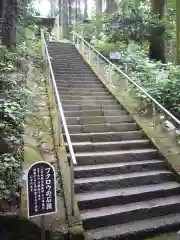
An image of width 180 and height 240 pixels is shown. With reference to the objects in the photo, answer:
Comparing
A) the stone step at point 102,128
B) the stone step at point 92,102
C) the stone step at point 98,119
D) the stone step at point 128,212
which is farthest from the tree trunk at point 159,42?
the stone step at point 128,212

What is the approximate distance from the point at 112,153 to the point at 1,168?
8.35 feet

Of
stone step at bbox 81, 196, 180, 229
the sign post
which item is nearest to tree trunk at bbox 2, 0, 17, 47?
stone step at bbox 81, 196, 180, 229

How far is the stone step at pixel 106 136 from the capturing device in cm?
638

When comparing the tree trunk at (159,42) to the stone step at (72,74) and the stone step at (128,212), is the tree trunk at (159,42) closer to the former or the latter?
the stone step at (72,74)

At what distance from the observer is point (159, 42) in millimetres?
11023

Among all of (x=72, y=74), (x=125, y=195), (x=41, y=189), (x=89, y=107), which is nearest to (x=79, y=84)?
(x=72, y=74)

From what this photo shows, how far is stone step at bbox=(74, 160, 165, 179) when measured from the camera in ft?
17.4

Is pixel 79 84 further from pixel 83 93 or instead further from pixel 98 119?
pixel 98 119

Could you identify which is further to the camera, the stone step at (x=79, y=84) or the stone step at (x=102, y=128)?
the stone step at (x=79, y=84)

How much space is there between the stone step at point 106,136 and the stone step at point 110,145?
0.76ft

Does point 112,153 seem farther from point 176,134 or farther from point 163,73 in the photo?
point 163,73

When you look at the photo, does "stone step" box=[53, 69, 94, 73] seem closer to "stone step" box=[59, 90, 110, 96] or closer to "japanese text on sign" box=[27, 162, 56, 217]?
"stone step" box=[59, 90, 110, 96]

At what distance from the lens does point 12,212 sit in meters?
3.73

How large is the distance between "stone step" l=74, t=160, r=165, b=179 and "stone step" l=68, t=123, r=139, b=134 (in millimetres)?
1315
